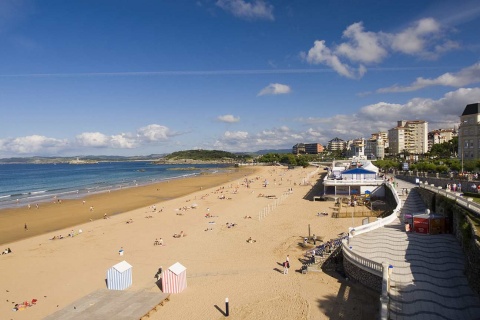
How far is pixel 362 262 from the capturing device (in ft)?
45.7

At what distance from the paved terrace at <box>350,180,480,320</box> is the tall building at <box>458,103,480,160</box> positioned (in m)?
37.2

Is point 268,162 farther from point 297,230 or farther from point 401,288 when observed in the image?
point 401,288

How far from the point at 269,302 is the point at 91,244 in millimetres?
15214

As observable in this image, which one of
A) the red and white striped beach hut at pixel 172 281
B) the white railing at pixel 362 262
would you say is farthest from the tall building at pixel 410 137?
the red and white striped beach hut at pixel 172 281

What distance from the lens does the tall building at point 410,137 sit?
5141 inches

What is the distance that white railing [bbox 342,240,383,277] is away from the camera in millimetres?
13125

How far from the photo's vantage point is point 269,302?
13.8 m

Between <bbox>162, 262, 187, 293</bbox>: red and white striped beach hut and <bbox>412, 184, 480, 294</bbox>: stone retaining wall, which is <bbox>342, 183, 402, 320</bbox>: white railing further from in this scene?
<bbox>162, 262, 187, 293</bbox>: red and white striped beach hut

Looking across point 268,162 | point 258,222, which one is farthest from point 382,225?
point 268,162

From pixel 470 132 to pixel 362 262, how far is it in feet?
148

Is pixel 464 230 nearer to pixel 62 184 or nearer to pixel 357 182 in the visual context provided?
pixel 357 182

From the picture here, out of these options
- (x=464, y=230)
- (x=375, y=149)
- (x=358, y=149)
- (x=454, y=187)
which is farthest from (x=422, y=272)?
(x=375, y=149)

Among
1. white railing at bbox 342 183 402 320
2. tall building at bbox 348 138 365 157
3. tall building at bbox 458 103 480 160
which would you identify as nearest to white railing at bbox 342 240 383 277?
white railing at bbox 342 183 402 320

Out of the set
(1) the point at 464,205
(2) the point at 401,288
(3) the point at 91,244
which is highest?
(1) the point at 464,205
